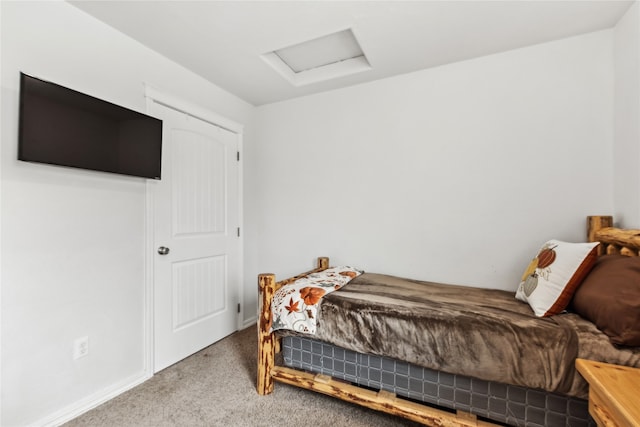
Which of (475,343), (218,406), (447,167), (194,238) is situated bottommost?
(218,406)

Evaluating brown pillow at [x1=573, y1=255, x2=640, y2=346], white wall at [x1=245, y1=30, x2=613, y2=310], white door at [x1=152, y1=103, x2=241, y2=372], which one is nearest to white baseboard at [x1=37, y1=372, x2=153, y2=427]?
white door at [x1=152, y1=103, x2=241, y2=372]

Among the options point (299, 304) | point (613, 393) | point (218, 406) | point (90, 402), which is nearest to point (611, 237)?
point (613, 393)

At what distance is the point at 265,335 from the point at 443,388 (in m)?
1.05

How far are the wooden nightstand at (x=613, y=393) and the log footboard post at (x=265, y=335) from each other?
1.51 m

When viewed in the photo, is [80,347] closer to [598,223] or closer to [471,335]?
[471,335]

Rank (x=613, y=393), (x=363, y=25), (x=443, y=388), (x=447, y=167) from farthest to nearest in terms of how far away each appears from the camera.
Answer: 1. (x=447, y=167)
2. (x=363, y=25)
3. (x=443, y=388)
4. (x=613, y=393)

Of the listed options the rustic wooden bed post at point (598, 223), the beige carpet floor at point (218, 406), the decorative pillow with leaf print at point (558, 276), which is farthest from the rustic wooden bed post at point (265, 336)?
the rustic wooden bed post at point (598, 223)

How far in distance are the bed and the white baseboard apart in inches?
35.8

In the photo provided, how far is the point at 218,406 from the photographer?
173 cm

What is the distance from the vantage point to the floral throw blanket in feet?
5.56

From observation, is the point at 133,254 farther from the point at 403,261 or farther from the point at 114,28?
the point at 403,261

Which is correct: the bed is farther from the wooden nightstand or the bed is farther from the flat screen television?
the flat screen television

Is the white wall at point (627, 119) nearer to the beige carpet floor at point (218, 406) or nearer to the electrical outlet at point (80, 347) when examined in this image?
the beige carpet floor at point (218, 406)

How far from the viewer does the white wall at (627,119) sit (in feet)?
5.32
